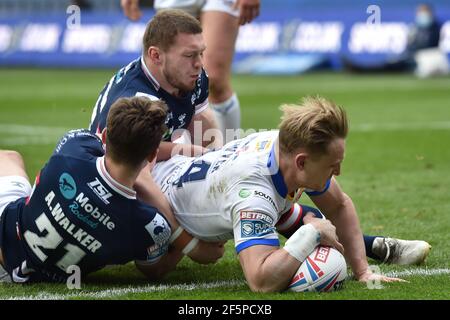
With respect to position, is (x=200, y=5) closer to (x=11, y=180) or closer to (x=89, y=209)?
(x=11, y=180)

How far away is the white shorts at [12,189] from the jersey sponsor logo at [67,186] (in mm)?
569

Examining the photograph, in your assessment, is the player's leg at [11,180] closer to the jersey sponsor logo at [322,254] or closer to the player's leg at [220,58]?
the jersey sponsor logo at [322,254]

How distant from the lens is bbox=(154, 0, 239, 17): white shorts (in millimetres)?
8180

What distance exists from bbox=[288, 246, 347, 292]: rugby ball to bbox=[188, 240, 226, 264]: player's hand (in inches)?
28.4

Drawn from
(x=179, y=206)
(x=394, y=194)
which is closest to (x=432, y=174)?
(x=394, y=194)

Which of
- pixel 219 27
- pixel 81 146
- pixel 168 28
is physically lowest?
pixel 81 146

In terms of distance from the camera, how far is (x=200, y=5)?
8.30m

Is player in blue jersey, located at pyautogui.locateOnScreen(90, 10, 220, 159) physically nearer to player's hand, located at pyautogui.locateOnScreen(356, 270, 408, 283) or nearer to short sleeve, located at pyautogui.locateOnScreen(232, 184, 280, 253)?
short sleeve, located at pyautogui.locateOnScreen(232, 184, 280, 253)

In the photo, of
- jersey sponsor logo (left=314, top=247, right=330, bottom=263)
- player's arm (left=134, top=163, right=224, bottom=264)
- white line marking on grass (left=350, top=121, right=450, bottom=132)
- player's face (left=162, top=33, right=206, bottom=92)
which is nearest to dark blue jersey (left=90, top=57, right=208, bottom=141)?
player's face (left=162, top=33, right=206, bottom=92)

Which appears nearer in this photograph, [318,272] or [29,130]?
[318,272]

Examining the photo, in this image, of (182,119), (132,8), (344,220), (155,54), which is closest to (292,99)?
(132,8)

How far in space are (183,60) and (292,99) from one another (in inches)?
413

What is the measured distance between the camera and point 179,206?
5.07 meters
